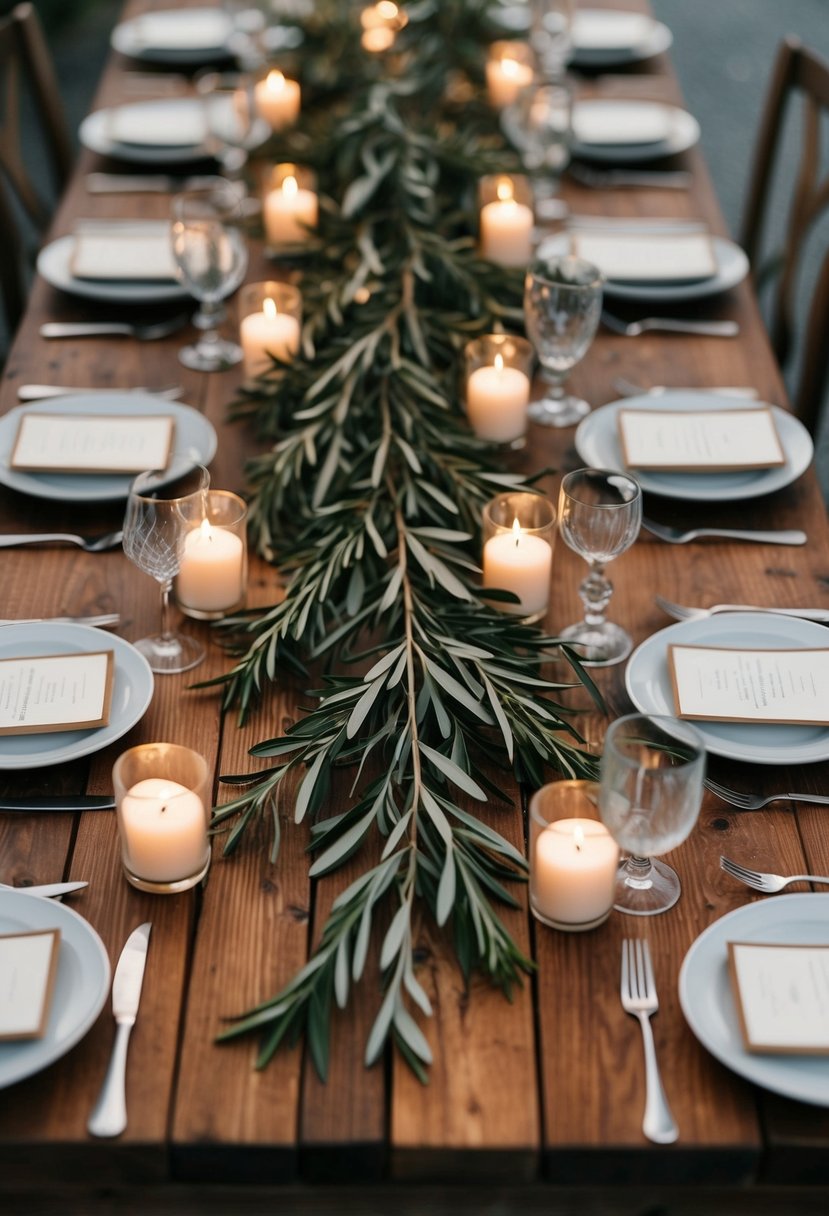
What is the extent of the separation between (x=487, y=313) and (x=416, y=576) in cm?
62

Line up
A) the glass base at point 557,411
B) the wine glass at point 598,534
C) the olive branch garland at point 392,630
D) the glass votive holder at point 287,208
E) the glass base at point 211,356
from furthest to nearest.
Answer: the glass votive holder at point 287,208 → the glass base at point 211,356 → the glass base at point 557,411 → the wine glass at point 598,534 → the olive branch garland at point 392,630

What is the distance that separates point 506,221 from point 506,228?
1cm

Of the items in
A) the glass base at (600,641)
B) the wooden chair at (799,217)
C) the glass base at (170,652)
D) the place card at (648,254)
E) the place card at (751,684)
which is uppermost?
the place card at (751,684)

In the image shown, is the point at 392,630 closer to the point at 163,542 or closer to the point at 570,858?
the point at 163,542

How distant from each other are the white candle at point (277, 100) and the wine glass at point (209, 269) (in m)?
0.55

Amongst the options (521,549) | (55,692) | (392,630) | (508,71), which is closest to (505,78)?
(508,71)

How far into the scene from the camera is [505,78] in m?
2.77

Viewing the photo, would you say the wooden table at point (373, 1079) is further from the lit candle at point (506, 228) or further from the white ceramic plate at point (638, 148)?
the white ceramic plate at point (638, 148)

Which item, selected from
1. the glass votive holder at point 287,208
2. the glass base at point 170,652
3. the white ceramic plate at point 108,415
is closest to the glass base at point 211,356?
the white ceramic plate at point 108,415

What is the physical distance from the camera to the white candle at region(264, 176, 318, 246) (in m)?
2.34

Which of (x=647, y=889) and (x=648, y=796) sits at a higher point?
(x=648, y=796)

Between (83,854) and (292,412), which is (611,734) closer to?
(83,854)

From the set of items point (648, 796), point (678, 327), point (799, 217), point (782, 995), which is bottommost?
point (799, 217)

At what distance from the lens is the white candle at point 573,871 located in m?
1.24
